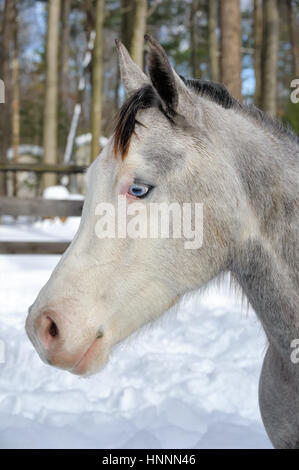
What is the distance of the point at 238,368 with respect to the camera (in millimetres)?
3830

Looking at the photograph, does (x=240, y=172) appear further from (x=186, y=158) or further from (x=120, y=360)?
(x=120, y=360)

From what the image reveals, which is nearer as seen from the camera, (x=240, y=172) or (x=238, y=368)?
(x=240, y=172)

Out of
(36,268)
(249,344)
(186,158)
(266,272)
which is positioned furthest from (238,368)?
(36,268)

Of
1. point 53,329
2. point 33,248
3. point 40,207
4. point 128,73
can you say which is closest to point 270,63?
point 40,207

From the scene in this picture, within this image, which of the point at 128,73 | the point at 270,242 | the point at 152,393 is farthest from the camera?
the point at 152,393

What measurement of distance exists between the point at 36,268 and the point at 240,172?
17.1ft

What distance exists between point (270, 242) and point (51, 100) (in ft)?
33.4

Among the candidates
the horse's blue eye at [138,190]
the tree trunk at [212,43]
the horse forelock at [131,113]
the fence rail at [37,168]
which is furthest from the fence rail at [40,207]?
the tree trunk at [212,43]

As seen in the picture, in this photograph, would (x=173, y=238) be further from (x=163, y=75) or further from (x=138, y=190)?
(x=163, y=75)

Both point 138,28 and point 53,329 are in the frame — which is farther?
point 138,28

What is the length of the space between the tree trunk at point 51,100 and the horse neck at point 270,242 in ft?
30.4

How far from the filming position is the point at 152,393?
342 cm

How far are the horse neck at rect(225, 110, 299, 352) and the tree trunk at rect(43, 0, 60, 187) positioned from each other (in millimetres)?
9276

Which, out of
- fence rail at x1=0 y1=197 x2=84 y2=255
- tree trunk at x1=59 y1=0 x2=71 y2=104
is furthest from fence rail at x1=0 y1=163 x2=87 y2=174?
A: tree trunk at x1=59 y1=0 x2=71 y2=104
